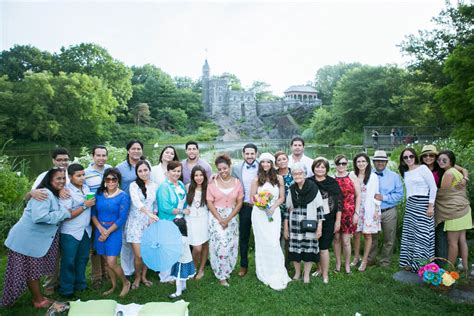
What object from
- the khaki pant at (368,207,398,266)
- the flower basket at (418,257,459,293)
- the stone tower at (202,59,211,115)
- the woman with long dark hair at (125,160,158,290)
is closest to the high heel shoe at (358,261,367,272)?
the khaki pant at (368,207,398,266)

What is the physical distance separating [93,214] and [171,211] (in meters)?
0.93

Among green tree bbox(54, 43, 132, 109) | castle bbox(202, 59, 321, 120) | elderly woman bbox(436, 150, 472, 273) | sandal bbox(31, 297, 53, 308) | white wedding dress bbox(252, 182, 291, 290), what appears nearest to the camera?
sandal bbox(31, 297, 53, 308)

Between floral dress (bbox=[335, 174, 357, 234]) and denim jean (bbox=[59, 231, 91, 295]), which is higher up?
floral dress (bbox=[335, 174, 357, 234])

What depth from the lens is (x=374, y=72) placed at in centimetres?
2891

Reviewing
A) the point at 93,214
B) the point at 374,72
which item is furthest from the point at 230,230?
the point at 374,72

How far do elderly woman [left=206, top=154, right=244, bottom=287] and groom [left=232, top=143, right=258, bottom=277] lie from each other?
19 cm

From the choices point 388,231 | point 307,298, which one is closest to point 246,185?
point 307,298

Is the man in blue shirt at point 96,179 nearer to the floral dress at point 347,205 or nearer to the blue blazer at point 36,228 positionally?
the blue blazer at point 36,228

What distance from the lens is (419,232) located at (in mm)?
4359

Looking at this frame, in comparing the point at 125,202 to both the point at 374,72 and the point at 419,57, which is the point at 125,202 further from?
the point at 374,72

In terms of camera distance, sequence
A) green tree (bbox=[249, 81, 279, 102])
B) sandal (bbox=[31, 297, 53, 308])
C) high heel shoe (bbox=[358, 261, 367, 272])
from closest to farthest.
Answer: sandal (bbox=[31, 297, 53, 308]), high heel shoe (bbox=[358, 261, 367, 272]), green tree (bbox=[249, 81, 279, 102])

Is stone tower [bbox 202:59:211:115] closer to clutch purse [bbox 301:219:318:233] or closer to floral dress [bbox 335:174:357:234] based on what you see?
floral dress [bbox 335:174:357:234]

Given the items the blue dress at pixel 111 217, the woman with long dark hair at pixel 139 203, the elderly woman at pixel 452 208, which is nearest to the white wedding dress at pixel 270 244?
the woman with long dark hair at pixel 139 203

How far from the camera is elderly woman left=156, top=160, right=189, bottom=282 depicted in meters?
3.95
